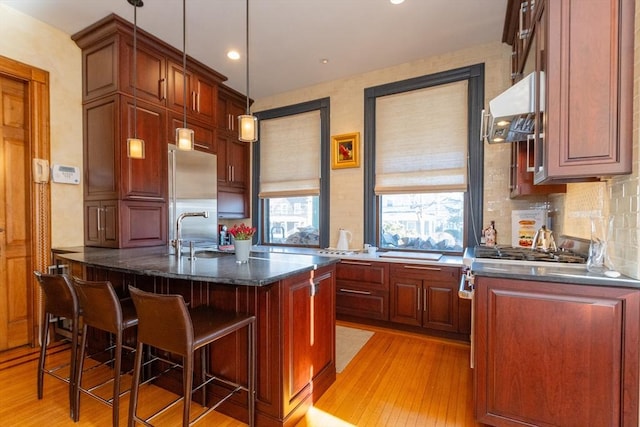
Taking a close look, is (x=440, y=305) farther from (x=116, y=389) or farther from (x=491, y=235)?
(x=116, y=389)

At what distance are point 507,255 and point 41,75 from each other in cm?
434

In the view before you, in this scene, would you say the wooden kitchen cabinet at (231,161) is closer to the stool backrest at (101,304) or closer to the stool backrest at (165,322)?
the stool backrest at (101,304)

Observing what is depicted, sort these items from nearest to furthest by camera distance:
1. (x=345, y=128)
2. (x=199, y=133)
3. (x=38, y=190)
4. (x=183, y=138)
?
1. (x=183, y=138)
2. (x=38, y=190)
3. (x=199, y=133)
4. (x=345, y=128)

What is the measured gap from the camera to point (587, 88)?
1.48m

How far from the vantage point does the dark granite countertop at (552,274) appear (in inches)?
56.2

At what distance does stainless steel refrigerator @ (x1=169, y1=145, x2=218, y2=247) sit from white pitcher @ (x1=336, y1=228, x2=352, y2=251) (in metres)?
1.61

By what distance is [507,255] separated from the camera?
2203 millimetres

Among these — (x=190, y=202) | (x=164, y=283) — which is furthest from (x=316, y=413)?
(x=190, y=202)

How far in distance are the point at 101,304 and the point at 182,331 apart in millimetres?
680

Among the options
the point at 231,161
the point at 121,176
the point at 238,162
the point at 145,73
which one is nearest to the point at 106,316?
the point at 121,176

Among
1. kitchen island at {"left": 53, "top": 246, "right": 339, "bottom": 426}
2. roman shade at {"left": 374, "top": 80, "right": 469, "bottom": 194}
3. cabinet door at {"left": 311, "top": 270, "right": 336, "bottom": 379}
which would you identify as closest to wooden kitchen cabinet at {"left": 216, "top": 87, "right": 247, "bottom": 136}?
roman shade at {"left": 374, "top": 80, "right": 469, "bottom": 194}

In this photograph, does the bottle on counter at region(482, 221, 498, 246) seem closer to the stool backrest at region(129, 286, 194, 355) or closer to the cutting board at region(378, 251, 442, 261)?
the cutting board at region(378, 251, 442, 261)

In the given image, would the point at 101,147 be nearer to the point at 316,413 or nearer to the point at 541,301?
the point at 316,413

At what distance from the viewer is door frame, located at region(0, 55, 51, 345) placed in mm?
2785
